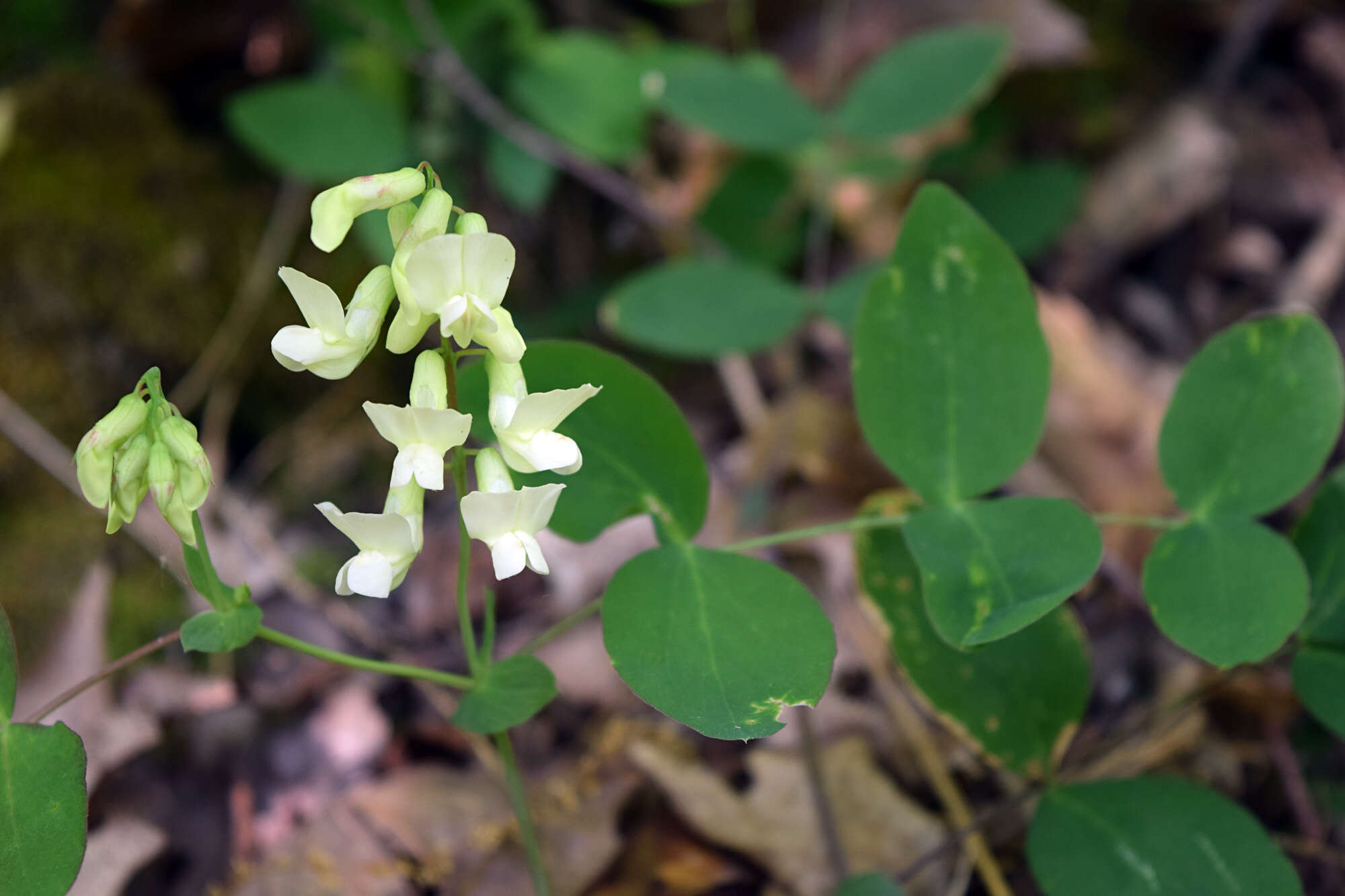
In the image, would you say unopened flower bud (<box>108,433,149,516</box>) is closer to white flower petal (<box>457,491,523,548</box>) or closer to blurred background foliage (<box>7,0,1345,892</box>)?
white flower petal (<box>457,491,523,548</box>)

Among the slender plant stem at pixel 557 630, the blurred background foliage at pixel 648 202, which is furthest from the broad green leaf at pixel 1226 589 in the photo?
the slender plant stem at pixel 557 630

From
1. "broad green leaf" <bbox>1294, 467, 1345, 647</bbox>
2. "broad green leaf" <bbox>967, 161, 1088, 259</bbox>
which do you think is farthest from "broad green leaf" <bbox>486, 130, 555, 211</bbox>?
"broad green leaf" <bbox>1294, 467, 1345, 647</bbox>

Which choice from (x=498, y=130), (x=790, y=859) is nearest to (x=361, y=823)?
(x=790, y=859)

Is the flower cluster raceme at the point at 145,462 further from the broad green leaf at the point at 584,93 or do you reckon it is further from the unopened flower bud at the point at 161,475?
the broad green leaf at the point at 584,93

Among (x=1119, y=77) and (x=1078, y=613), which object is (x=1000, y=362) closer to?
(x=1078, y=613)

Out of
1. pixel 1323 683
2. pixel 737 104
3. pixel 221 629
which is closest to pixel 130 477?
pixel 221 629

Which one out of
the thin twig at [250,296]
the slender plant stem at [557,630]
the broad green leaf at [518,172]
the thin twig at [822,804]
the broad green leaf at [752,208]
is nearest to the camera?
Result: the slender plant stem at [557,630]
